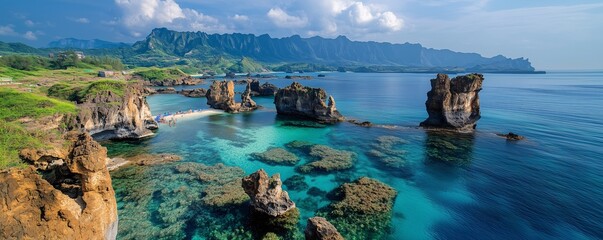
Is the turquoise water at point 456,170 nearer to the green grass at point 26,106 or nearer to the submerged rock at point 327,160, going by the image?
the submerged rock at point 327,160

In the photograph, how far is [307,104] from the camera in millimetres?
73375

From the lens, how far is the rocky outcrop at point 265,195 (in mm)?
→ 24875

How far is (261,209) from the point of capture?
82.1ft

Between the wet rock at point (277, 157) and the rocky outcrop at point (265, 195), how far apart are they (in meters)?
14.5

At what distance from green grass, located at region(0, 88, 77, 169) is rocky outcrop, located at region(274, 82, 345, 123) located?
45.9 meters

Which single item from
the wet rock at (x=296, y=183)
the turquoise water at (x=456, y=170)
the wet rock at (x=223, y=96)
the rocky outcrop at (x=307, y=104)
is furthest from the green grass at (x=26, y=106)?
the rocky outcrop at (x=307, y=104)

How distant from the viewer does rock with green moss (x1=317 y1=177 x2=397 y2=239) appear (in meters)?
23.7

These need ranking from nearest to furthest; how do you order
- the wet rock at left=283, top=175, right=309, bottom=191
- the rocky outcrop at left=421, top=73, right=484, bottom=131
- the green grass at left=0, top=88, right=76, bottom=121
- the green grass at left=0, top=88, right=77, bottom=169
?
the green grass at left=0, top=88, right=77, bottom=169, the wet rock at left=283, top=175, right=309, bottom=191, the green grass at left=0, top=88, right=76, bottom=121, the rocky outcrop at left=421, top=73, right=484, bottom=131

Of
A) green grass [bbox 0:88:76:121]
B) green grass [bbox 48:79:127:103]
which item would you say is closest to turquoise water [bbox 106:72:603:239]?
green grass [bbox 0:88:76:121]

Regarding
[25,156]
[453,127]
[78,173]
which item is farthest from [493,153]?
[25,156]

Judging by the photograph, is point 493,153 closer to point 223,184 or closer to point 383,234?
point 383,234

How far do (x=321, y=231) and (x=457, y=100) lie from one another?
52.9 m

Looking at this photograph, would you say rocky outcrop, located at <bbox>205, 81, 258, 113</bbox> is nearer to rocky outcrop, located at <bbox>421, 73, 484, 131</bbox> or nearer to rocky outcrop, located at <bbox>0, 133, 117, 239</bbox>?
rocky outcrop, located at <bbox>421, 73, 484, 131</bbox>

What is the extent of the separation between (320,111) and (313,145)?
23447mm
